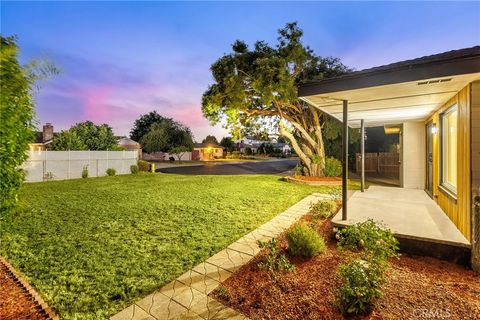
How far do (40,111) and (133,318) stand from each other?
2.78 m

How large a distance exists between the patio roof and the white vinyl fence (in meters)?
14.3

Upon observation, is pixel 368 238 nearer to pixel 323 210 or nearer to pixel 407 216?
pixel 407 216

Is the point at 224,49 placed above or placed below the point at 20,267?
above

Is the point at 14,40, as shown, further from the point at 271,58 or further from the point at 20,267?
the point at 271,58

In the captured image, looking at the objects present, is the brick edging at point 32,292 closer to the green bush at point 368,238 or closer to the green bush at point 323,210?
the green bush at point 368,238

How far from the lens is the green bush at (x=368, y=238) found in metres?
3.34

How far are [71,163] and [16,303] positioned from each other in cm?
1501

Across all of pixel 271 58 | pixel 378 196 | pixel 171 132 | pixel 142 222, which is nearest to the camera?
pixel 142 222

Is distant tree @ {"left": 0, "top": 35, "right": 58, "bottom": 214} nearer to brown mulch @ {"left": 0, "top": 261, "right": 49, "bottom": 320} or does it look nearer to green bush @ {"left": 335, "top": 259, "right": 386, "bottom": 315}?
brown mulch @ {"left": 0, "top": 261, "right": 49, "bottom": 320}

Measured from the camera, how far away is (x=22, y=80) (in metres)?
2.15

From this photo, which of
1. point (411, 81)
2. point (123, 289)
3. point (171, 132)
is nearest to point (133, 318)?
point (123, 289)

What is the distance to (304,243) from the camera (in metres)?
3.44

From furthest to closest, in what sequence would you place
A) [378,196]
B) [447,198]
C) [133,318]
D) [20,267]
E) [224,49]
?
1. [224,49]
2. [378,196]
3. [447,198]
4. [20,267]
5. [133,318]

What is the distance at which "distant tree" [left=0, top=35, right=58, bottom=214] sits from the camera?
197 centimetres
